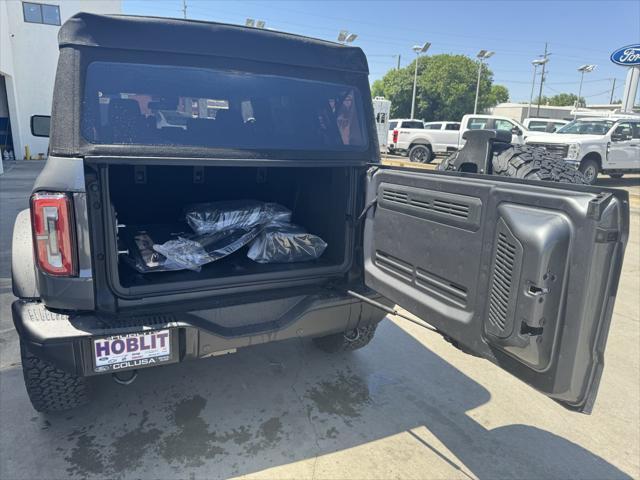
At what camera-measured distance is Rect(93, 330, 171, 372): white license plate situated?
77.1 inches

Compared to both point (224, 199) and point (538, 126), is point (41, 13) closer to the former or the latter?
point (224, 199)

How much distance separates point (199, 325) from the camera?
213 centimetres

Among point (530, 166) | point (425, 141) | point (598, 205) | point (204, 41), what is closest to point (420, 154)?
point (425, 141)

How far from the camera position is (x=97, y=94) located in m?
2.09

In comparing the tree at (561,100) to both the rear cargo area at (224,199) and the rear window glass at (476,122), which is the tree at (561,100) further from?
the rear cargo area at (224,199)

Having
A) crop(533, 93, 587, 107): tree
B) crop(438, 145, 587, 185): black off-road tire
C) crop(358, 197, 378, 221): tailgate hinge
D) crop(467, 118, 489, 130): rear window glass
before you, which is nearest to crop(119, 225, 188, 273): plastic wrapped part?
crop(358, 197, 378, 221): tailgate hinge

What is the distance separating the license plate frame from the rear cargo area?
26 centimetres

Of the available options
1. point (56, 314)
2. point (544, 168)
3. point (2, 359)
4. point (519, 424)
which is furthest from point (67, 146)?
point (519, 424)

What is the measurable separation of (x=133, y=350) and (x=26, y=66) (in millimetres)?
20272

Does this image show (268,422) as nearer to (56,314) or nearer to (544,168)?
(56,314)

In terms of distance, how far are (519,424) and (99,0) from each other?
22.2 metres

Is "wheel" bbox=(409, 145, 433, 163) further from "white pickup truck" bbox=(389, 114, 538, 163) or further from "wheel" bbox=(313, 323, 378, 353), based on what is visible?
"wheel" bbox=(313, 323, 378, 353)

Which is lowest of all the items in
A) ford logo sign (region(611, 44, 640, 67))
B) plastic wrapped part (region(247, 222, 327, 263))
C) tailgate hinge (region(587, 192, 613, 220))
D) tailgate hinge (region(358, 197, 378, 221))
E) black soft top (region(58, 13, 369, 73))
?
plastic wrapped part (region(247, 222, 327, 263))

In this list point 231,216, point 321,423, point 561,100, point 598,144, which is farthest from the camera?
point 561,100
